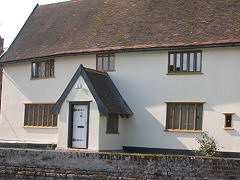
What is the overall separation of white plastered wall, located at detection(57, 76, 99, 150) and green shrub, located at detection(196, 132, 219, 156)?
503 centimetres

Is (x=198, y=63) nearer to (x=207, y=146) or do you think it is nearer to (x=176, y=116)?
(x=176, y=116)

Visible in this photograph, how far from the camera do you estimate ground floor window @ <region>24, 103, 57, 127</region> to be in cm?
2521

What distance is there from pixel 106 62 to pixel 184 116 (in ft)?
18.3

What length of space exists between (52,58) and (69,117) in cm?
539

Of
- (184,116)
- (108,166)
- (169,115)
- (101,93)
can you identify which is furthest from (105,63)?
(108,166)

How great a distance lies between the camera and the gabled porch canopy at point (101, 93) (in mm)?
20438

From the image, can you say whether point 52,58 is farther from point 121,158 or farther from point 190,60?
point 121,158

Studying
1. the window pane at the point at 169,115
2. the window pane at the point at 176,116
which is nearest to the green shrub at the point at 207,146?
the window pane at the point at 176,116

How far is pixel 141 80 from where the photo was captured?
22234mm

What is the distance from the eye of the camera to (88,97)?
67.9ft

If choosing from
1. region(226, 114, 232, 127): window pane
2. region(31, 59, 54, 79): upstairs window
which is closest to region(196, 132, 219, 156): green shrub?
region(226, 114, 232, 127): window pane

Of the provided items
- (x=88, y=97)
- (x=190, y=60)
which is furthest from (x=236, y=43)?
(x=88, y=97)

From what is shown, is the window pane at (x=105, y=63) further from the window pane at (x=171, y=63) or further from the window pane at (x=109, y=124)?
the window pane at (x=171, y=63)

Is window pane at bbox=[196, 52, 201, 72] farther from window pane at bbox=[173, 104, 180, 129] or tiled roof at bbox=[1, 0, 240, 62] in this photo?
window pane at bbox=[173, 104, 180, 129]
